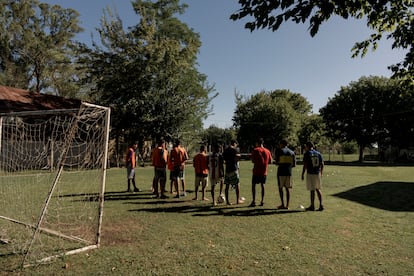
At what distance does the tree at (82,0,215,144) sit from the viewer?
2869cm

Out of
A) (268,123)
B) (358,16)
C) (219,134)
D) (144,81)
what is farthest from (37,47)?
(219,134)

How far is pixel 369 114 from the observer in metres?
40.2

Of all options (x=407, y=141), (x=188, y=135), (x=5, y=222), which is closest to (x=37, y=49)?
(x=188, y=135)

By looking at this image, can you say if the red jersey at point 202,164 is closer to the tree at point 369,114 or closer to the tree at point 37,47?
the tree at point 37,47

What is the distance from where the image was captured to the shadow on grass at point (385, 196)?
9.77 m

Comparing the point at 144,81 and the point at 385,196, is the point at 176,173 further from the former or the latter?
the point at 144,81

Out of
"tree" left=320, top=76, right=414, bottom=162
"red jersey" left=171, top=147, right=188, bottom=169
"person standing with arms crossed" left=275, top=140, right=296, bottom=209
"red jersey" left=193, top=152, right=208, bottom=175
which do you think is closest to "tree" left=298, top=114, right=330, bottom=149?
"tree" left=320, top=76, right=414, bottom=162

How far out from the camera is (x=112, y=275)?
15.2 feet

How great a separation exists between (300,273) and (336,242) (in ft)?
6.03

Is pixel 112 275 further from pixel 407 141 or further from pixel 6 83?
pixel 407 141

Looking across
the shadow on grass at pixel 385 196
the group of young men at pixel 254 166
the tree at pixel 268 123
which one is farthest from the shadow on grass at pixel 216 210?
the tree at pixel 268 123

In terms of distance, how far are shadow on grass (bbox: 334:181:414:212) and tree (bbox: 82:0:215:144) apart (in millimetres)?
18883

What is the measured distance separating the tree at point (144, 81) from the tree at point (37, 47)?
553 cm

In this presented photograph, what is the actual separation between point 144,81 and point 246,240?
24883 millimetres
